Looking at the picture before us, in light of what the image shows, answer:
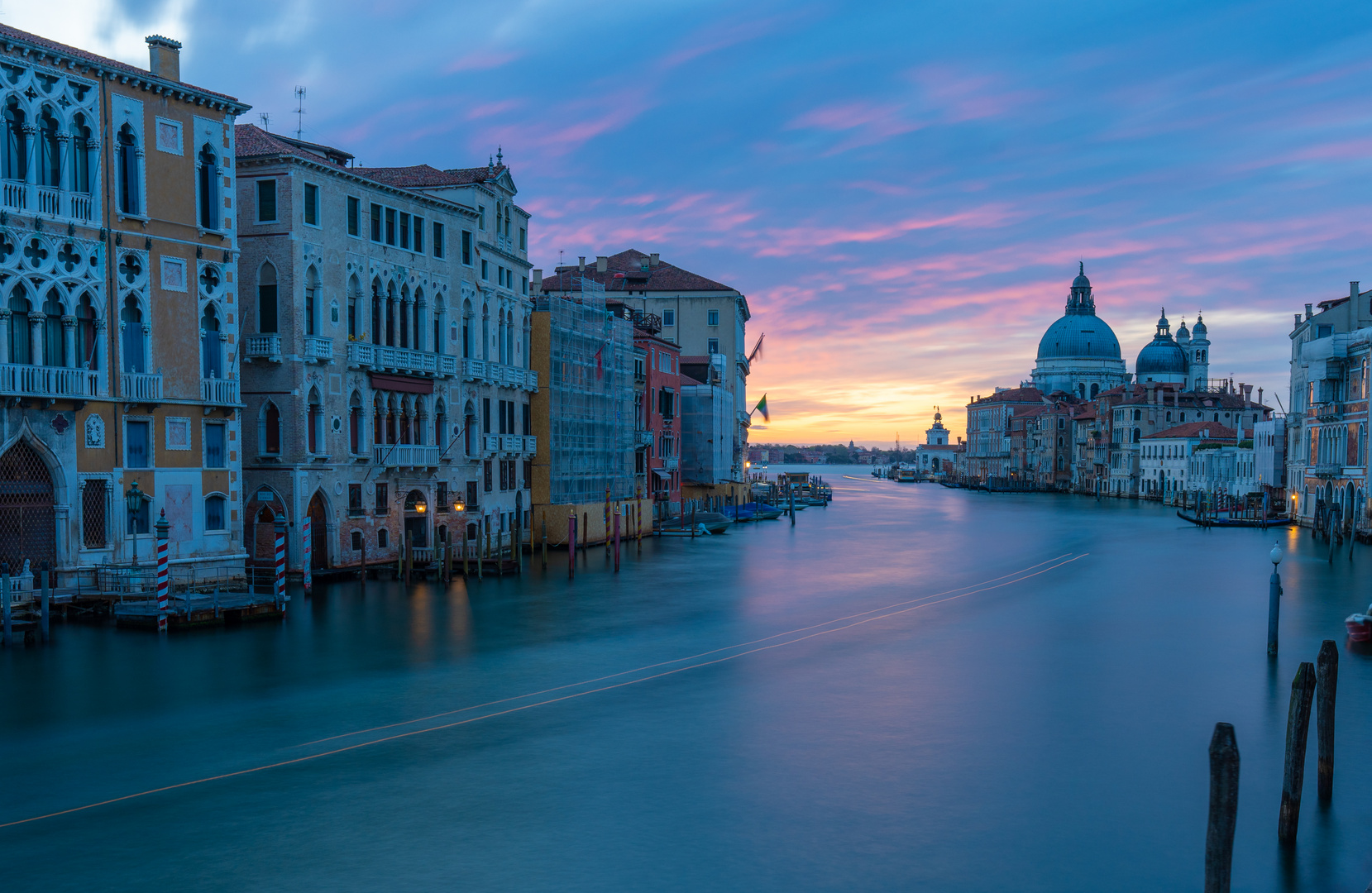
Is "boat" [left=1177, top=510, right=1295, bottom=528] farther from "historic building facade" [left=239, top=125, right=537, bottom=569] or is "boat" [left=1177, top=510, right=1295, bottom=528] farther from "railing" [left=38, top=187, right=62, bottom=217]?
"railing" [left=38, top=187, right=62, bottom=217]

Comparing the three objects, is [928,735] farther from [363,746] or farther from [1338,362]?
[1338,362]

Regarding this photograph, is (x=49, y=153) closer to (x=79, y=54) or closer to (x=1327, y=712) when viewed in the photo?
(x=79, y=54)

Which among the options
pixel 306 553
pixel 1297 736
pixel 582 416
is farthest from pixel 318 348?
pixel 1297 736

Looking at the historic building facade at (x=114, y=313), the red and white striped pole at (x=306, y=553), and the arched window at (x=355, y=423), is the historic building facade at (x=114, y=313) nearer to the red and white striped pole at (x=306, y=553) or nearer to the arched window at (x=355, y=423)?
the red and white striped pole at (x=306, y=553)

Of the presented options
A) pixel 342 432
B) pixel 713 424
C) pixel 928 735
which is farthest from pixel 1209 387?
pixel 928 735

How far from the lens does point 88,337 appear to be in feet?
78.0

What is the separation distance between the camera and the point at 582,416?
43219 mm

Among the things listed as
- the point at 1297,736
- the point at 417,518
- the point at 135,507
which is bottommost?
the point at 417,518

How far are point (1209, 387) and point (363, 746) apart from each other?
425ft

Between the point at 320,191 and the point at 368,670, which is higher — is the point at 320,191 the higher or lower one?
the higher one

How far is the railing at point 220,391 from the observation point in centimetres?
2589

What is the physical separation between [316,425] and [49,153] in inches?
374

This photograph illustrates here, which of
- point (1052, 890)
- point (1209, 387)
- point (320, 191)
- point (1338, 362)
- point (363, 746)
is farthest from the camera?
point (1209, 387)

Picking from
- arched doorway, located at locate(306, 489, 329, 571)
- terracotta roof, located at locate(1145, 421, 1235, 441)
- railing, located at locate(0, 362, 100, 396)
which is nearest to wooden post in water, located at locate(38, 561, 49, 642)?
railing, located at locate(0, 362, 100, 396)
